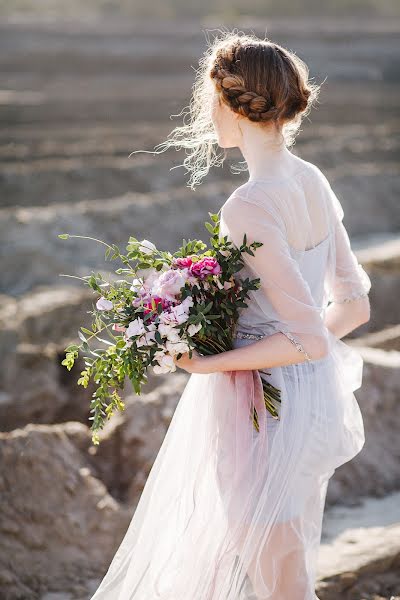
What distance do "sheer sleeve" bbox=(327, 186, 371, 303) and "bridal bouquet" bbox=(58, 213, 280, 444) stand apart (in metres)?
0.38

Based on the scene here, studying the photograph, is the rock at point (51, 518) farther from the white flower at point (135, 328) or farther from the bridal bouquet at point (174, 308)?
the white flower at point (135, 328)

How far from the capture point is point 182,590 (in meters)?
2.70

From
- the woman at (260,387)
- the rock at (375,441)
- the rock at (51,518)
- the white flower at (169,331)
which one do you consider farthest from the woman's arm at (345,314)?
the rock at (375,441)

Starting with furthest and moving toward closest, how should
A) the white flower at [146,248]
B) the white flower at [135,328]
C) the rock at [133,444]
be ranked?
the rock at [133,444], the white flower at [146,248], the white flower at [135,328]

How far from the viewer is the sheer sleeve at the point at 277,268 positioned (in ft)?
7.80

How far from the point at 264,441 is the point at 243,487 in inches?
5.2

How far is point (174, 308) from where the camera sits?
246cm

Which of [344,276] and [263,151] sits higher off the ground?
[263,151]

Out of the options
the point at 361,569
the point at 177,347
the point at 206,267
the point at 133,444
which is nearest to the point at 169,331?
the point at 177,347

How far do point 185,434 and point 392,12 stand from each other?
50668mm

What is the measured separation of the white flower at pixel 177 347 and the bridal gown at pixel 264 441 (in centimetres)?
19

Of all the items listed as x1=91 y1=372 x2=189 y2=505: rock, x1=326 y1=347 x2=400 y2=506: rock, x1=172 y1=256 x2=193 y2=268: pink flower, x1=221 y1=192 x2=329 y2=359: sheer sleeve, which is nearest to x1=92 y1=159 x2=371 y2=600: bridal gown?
x1=221 y1=192 x2=329 y2=359: sheer sleeve

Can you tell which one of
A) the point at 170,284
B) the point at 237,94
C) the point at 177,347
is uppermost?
the point at 237,94

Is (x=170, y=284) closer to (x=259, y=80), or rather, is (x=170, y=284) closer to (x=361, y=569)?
(x=259, y=80)
